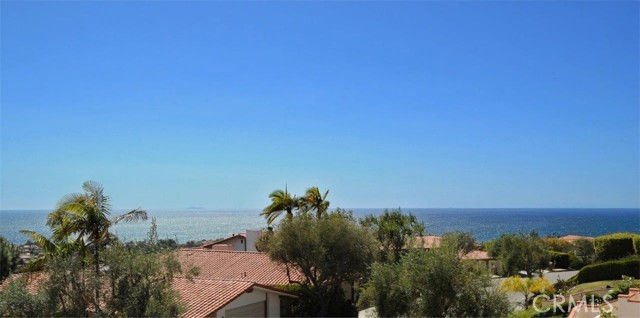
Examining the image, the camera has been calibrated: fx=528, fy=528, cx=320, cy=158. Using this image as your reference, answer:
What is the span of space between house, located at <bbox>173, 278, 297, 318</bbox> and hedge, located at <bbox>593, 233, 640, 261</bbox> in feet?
88.6

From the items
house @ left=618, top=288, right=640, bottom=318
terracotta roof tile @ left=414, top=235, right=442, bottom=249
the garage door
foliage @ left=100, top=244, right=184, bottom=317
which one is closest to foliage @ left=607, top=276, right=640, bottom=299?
terracotta roof tile @ left=414, top=235, right=442, bottom=249

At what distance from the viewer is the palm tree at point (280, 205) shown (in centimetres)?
3269

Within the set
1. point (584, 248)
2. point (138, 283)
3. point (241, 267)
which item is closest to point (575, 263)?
point (584, 248)

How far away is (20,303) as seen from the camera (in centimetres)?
1117

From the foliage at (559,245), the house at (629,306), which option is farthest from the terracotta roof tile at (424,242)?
the foliage at (559,245)

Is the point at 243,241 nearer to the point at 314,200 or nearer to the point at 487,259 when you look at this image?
the point at 314,200

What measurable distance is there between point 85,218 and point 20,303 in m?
4.97

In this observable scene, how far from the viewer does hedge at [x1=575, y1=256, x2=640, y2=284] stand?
32.9m

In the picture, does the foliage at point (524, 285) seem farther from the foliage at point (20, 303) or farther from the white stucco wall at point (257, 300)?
the foliage at point (20, 303)

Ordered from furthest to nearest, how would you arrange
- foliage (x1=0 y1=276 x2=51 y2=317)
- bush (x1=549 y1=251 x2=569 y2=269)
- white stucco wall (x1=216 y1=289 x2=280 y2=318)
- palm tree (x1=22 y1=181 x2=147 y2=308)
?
bush (x1=549 y1=251 x2=569 y2=269)
white stucco wall (x1=216 y1=289 x2=280 y2=318)
palm tree (x1=22 y1=181 x2=147 y2=308)
foliage (x1=0 y1=276 x2=51 y2=317)

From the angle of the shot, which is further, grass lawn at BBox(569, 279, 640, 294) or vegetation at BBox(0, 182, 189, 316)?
grass lawn at BBox(569, 279, 640, 294)

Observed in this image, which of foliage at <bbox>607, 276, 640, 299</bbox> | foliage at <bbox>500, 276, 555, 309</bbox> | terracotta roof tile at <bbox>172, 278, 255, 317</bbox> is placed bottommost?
foliage at <bbox>607, 276, 640, 299</bbox>

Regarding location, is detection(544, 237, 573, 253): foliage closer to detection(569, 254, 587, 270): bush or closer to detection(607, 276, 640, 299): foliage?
detection(569, 254, 587, 270): bush

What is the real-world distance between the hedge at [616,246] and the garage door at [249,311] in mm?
28114
